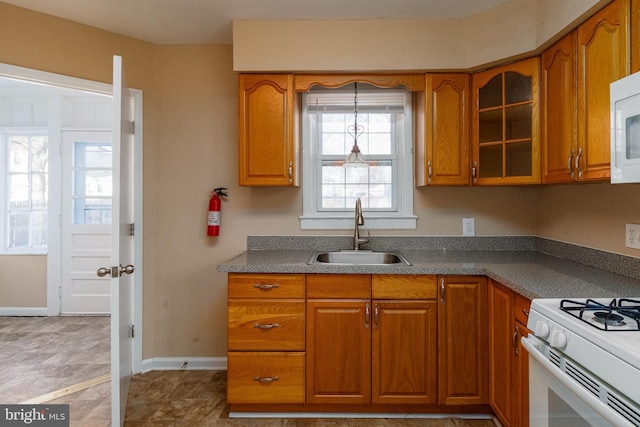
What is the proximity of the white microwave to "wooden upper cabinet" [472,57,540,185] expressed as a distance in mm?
910

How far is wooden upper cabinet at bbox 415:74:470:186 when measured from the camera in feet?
7.72

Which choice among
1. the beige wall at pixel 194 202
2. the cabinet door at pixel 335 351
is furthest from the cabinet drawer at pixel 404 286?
the beige wall at pixel 194 202

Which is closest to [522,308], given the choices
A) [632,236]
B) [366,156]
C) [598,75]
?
[632,236]

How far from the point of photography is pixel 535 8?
2.09 metres

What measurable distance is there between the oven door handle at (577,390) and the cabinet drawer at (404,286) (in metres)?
0.73

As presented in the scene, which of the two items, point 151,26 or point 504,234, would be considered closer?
point 151,26

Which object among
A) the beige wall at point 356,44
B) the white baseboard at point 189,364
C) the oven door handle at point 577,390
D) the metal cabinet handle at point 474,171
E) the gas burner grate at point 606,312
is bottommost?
the white baseboard at point 189,364

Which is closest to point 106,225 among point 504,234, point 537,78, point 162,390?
point 162,390

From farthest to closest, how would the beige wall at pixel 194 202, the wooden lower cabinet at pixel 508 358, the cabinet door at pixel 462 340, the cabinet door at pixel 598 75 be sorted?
the beige wall at pixel 194 202, the cabinet door at pixel 462 340, the wooden lower cabinet at pixel 508 358, the cabinet door at pixel 598 75

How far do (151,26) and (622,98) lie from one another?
2.65 m

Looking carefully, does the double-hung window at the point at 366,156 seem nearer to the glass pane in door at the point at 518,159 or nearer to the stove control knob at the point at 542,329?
the glass pane in door at the point at 518,159

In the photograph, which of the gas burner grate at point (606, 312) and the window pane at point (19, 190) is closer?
the gas burner grate at point (606, 312)

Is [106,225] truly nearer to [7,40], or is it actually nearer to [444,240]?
[7,40]

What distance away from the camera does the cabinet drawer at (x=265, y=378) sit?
205 centimetres
